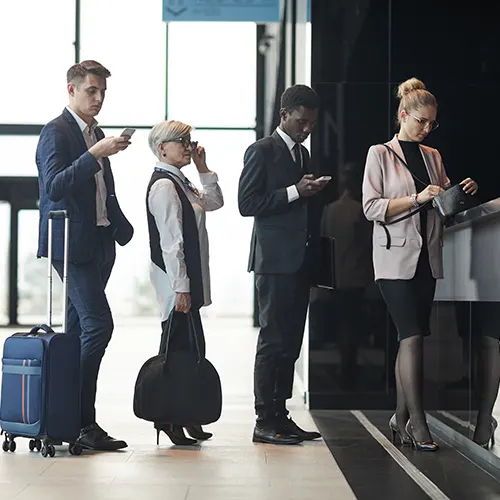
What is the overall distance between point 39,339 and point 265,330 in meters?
1.04

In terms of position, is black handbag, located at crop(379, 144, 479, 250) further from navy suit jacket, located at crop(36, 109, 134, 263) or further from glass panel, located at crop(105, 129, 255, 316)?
glass panel, located at crop(105, 129, 255, 316)

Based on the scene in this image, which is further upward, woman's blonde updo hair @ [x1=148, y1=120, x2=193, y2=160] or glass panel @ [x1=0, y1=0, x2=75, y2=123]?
glass panel @ [x1=0, y1=0, x2=75, y2=123]

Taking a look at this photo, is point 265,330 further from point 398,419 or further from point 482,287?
point 482,287

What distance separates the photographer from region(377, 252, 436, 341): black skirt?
4.48 meters

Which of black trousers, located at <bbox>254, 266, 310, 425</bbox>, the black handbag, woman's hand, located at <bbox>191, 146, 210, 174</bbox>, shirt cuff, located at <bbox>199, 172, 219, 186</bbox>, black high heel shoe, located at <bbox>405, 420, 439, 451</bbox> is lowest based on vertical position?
black high heel shoe, located at <bbox>405, 420, 439, 451</bbox>

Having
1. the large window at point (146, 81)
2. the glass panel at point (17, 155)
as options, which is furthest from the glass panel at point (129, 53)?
the glass panel at point (17, 155)

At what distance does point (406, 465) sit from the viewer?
411 cm

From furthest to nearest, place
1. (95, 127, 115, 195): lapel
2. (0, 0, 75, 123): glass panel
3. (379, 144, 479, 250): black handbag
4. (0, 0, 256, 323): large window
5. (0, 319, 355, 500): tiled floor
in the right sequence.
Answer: (0, 0, 75, 123): glass panel, (0, 0, 256, 323): large window, (95, 127, 115, 195): lapel, (379, 144, 479, 250): black handbag, (0, 319, 355, 500): tiled floor

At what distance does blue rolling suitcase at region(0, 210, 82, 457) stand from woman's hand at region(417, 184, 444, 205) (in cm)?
147

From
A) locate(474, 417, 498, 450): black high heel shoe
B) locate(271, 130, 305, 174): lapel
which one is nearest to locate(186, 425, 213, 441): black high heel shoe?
locate(271, 130, 305, 174): lapel

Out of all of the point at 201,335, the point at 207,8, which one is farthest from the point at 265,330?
the point at 207,8

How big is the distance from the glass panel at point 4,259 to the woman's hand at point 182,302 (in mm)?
8020

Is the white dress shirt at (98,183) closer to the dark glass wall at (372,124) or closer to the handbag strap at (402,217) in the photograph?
the handbag strap at (402,217)

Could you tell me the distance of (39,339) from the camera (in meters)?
4.38
